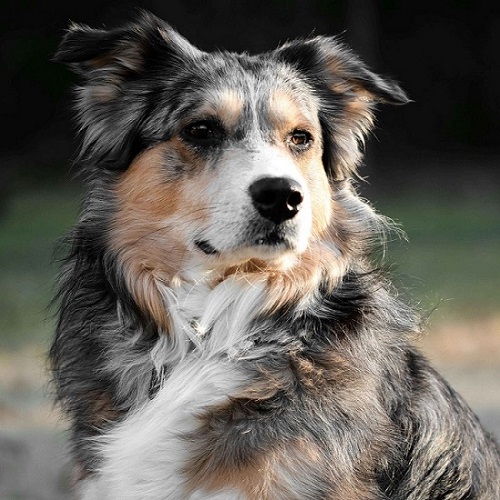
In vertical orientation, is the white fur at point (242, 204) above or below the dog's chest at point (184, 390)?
above

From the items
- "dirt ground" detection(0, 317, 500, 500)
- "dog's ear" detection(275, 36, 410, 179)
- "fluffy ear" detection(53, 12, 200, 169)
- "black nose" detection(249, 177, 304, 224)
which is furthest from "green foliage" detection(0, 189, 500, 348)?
"black nose" detection(249, 177, 304, 224)

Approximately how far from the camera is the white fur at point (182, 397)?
11.8ft

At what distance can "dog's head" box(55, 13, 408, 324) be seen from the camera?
3.75 meters

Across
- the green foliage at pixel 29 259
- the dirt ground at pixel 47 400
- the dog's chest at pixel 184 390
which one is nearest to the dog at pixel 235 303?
the dog's chest at pixel 184 390

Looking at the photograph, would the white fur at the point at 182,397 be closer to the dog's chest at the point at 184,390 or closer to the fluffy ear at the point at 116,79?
the dog's chest at the point at 184,390

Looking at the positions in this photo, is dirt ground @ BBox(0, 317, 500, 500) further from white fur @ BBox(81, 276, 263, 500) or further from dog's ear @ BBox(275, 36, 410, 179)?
dog's ear @ BBox(275, 36, 410, 179)

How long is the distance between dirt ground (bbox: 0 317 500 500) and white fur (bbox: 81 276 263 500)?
676mm

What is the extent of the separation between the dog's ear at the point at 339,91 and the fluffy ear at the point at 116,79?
1.53 feet

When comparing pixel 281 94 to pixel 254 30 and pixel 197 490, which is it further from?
pixel 254 30

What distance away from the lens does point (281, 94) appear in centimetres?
401

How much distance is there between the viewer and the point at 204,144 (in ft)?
12.9

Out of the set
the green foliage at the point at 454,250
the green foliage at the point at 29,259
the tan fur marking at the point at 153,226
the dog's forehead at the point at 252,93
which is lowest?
the green foliage at the point at 29,259

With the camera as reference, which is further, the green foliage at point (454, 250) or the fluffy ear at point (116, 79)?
the green foliage at point (454, 250)

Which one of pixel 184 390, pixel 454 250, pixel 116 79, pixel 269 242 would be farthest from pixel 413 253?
pixel 184 390
